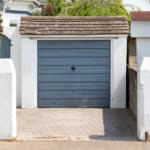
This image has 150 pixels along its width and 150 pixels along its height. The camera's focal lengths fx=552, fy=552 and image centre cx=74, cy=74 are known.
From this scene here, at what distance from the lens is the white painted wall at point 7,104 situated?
37.0 ft

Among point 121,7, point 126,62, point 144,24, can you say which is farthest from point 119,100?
point 121,7

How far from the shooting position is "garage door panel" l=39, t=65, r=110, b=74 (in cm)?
1709

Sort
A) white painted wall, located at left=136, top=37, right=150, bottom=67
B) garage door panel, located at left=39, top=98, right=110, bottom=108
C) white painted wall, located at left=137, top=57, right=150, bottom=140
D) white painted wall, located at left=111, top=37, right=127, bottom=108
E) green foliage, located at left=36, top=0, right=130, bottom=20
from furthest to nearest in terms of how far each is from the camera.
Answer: green foliage, located at left=36, top=0, right=130, bottom=20
white painted wall, located at left=136, top=37, right=150, bottom=67
garage door panel, located at left=39, top=98, right=110, bottom=108
white painted wall, located at left=111, top=37, right=127, bottom=108
white painted wall, located at left=137, top=57, right=150, bottom=140

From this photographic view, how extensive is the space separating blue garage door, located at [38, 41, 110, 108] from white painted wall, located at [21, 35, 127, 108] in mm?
175

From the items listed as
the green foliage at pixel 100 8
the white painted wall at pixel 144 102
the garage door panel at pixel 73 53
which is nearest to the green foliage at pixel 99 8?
the green foliage at pixel 100 8

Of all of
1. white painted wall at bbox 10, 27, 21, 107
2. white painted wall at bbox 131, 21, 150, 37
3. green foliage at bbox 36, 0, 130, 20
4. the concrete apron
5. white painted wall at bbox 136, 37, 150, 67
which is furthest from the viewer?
green foliage at bbox 36, 0, 130, 20

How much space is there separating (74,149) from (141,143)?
145 cm

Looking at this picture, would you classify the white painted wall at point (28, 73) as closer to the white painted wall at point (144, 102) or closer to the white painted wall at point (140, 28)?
the white painted wall at point (140, 28)

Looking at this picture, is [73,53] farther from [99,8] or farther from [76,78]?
[99,8]

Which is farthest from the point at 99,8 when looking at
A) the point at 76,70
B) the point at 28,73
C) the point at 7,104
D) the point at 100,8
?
the point at 7,104

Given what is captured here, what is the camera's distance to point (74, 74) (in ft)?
56.1

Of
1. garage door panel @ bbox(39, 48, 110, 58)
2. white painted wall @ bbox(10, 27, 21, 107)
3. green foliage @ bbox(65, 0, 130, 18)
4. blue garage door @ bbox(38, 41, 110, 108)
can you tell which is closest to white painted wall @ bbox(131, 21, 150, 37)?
blue garage door @ bbox(38, 41, 110, 108)

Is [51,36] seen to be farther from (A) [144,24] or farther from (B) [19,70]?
(A) [144,24]

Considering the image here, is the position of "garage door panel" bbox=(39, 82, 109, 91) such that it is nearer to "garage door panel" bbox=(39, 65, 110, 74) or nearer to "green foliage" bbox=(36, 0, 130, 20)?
"garage door panel" bbox=(39, 65, 110, 74)
